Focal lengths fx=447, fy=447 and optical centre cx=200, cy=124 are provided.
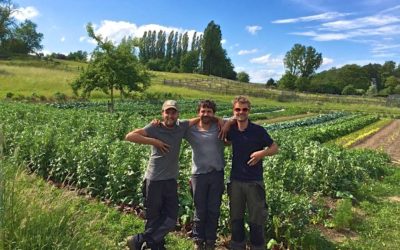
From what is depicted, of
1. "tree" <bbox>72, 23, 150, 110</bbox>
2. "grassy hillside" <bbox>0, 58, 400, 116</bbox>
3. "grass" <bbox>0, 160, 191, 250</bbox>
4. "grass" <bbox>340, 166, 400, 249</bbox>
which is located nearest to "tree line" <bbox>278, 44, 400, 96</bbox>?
"grassy hillside" <bbox>0, 58, 400, 116</bbox>

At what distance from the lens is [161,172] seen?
560 cm

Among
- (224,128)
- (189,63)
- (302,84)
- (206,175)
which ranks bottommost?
(206,175)

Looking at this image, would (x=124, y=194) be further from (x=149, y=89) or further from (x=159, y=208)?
(x=149, y=89)

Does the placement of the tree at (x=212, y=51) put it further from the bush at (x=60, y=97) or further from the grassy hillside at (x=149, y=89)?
the bush at (x=60, y=97)

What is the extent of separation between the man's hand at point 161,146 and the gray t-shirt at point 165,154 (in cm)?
6

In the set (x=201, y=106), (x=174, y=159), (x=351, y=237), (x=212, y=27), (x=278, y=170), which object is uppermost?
(x=212, y=27)

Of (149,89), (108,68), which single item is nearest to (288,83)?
(149,89)

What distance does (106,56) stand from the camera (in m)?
27.4

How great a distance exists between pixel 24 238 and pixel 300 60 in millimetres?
127502

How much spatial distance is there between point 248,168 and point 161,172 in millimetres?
1084

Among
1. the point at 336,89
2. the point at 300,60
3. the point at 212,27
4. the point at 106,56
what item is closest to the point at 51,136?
the point at 106,56

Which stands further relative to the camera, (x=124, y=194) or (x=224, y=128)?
(x=124, y=194)

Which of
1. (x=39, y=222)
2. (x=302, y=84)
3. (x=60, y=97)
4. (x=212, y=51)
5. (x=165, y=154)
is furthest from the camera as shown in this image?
(x=212, y=51)

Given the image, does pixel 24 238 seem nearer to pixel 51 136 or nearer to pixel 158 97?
pixel 51 136
